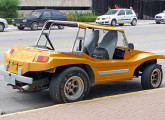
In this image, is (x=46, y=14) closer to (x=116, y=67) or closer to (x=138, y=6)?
(x=116, y=67)

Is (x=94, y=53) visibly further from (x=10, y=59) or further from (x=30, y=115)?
(x=30, y=115)

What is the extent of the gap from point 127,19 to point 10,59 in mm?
27039

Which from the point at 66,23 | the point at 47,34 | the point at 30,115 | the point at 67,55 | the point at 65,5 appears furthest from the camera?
the point at 65,5

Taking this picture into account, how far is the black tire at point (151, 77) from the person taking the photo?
8.02m

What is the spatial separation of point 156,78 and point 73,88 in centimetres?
236

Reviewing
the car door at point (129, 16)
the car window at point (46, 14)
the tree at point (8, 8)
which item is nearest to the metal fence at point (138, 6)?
the car door at point (129, 16)

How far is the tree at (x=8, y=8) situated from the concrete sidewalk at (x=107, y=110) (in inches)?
1040

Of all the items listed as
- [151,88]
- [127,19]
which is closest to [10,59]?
[151,88]

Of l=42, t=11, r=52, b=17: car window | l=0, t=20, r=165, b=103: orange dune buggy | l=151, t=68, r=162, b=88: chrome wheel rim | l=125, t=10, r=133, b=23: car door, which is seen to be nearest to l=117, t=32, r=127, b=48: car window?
l=0, t=20, r=165, b=103: orange dune buggy

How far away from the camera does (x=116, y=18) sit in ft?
105

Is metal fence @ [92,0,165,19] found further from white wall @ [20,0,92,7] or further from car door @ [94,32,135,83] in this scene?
car door @ [94,32,135,83]

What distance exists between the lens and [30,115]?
5.78 m

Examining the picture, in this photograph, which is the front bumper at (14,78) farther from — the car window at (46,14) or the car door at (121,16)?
the car door at (121,16)

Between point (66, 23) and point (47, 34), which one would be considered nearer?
point (66, 23)
